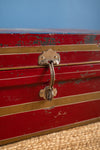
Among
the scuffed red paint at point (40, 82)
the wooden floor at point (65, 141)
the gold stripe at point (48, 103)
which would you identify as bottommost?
the wooden floor at point (65, 141)

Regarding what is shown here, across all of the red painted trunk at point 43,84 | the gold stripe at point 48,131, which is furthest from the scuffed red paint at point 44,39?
the gold stripe at point 48,131

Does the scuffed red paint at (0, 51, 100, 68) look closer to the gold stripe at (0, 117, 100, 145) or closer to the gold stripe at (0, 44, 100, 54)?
the gold stripe at (0, 44, 100, 54)

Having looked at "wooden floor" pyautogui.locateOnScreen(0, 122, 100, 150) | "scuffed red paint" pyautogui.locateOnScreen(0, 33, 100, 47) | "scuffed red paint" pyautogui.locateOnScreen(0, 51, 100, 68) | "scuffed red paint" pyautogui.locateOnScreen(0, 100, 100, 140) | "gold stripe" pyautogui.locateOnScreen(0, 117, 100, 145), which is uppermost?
"scuffed red paint" pyautogui.locateOnScreen(0, 33, 100, 47)

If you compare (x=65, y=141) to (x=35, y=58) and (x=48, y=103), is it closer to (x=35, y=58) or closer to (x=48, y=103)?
(x=48, y=103)

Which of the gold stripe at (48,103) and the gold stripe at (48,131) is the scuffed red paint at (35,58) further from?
the gold stripe at (48,131)

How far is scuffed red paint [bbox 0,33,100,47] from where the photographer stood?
1.75 ft

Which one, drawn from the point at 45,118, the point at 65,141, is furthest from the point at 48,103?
the point at 65,141

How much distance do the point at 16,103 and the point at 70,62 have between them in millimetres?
274

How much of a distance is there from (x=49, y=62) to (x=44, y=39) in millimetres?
92

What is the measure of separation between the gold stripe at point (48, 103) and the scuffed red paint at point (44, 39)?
24cm

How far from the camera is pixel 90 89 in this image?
72 centimetres

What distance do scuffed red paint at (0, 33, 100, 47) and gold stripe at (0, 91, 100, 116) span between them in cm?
24

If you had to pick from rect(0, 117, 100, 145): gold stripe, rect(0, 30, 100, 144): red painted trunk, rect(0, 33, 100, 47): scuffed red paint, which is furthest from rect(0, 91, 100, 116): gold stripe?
rect(0, 33, 100, 47): scuffed red paint

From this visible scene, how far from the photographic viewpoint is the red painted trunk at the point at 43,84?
0.55m
